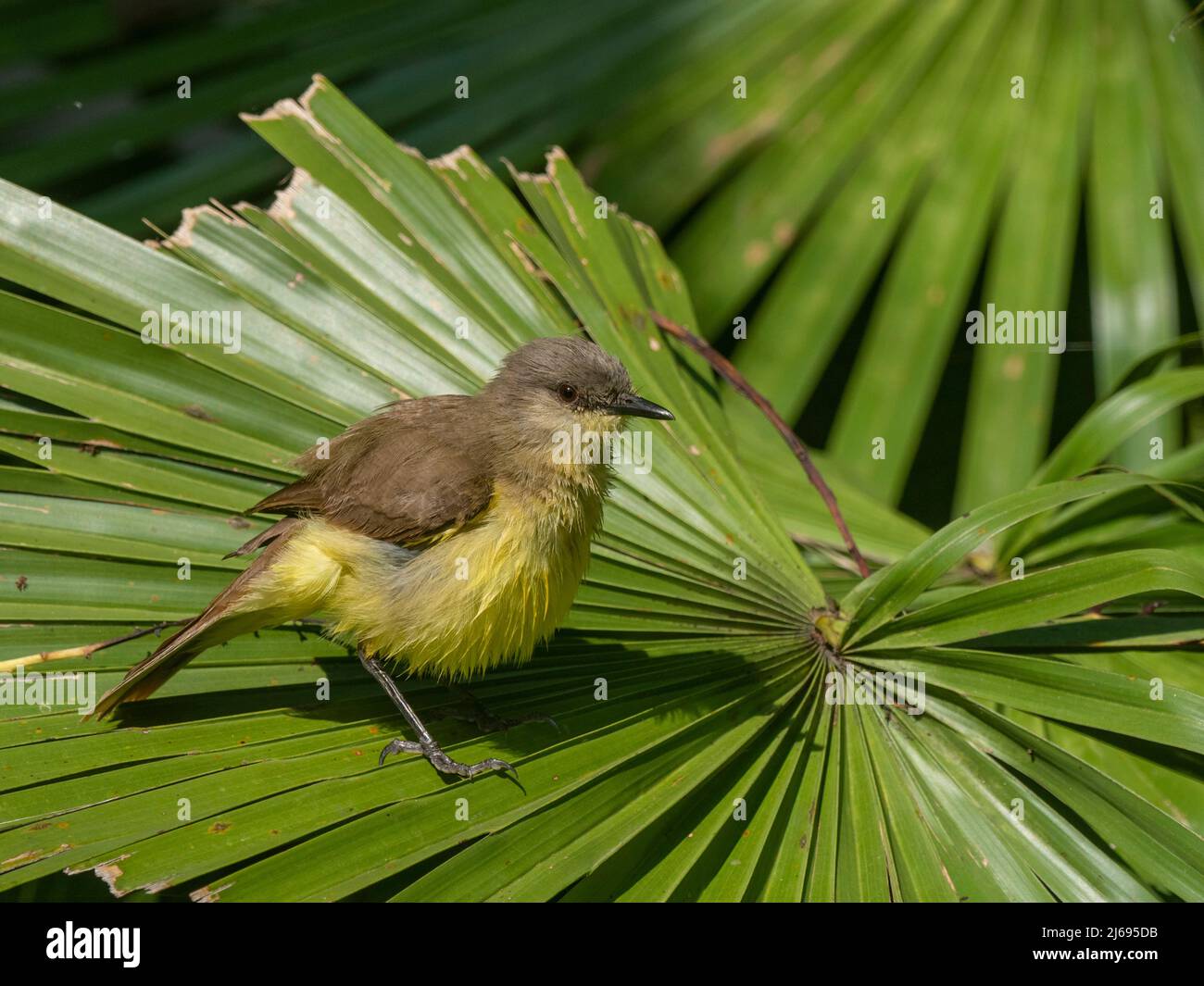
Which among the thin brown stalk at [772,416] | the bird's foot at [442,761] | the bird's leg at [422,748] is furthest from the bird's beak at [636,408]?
the bird's foot at [442,761]

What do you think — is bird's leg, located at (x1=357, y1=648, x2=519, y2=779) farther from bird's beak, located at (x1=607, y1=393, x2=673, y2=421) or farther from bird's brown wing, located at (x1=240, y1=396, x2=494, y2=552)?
bird's beak, located at (x1=607, y1=393, x2=673, y2=421)

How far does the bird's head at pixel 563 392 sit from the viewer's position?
3.43 metres

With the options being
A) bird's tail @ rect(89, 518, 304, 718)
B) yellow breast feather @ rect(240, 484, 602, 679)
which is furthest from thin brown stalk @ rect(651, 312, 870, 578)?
bird's tail @ rect(89, 518, 304, 718)

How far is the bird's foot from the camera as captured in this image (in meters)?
2.61

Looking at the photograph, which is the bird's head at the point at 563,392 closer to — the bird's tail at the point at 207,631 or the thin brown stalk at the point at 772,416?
the thin brown stalk at the point at 772,416

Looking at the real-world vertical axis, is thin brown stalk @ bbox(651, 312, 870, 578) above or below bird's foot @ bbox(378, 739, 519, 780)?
above

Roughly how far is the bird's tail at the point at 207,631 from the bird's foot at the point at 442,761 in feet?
1.67

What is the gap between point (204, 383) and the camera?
10.8ft

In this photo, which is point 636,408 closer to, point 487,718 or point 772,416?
point 772,416

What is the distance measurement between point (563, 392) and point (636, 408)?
0.24 m

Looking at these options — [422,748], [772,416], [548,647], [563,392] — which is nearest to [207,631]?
[422,748]

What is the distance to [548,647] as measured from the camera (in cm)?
324
